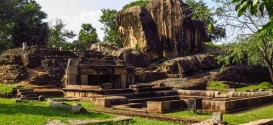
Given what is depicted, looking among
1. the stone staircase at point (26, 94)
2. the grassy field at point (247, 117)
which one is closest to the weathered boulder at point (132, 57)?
the stone staircase at point (26, 94)

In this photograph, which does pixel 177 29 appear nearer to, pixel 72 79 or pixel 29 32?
pixel 72 79

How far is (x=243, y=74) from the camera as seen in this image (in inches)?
1391

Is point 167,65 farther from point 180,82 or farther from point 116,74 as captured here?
point 116,74

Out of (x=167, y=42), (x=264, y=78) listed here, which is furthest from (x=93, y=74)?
(x=264, y=78)

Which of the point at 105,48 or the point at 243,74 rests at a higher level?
the point at 105,48

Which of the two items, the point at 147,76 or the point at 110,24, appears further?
the point at 110,24

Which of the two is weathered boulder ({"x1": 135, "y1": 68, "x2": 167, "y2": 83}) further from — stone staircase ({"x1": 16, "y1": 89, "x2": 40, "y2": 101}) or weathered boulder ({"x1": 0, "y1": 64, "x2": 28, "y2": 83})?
stone staircase ({"x1": 16, "y1": 89, "x2": 40, "y2": 101})

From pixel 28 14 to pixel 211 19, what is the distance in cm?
3969

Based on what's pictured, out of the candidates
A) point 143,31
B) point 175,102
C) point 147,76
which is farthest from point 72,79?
point 143,31

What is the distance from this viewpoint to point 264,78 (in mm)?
37125

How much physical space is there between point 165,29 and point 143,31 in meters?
2.73

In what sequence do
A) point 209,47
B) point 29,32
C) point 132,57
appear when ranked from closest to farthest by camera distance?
point 132,57 → point 209,47 → point 29,32

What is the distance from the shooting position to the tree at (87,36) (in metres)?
59.4

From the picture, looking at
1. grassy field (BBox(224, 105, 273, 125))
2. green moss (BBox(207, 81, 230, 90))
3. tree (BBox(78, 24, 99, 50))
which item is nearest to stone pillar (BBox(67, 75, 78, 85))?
green moss (BBox(207, 81, 230, 90))
